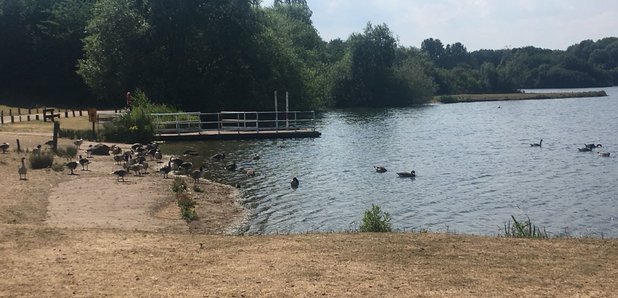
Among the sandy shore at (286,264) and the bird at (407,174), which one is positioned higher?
the sandy shore at (286,264)

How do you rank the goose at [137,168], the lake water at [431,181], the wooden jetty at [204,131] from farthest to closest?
1. the wooden jetty at [204,131]
2. the goose at [137,168]
3. the lake water at [431,181]

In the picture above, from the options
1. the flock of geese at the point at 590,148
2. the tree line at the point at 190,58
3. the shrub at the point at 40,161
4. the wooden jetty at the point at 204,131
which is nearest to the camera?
the shrub at the point at 40,161

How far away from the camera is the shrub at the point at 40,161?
2394 cm

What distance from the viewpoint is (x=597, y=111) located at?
7950 cm

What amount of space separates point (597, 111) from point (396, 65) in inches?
1350

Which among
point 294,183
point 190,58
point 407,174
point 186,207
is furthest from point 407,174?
point 190,58

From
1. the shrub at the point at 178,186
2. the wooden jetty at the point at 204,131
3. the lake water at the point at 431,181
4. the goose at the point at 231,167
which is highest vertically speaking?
the wooden jetty at the point at 204,131

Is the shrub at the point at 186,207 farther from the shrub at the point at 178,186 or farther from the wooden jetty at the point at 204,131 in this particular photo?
the wooden jetty at the point at 204,131

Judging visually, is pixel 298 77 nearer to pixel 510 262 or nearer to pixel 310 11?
pixel 510 262

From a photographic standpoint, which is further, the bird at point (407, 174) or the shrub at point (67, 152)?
the shrub at point (67, 152)

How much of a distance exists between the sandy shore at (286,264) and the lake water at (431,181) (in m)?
4.42

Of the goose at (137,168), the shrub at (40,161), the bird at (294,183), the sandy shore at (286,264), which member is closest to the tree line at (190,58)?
the shrub at (40,161)

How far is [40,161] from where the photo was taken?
24.1 m

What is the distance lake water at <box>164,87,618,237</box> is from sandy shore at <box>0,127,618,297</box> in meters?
4.42
